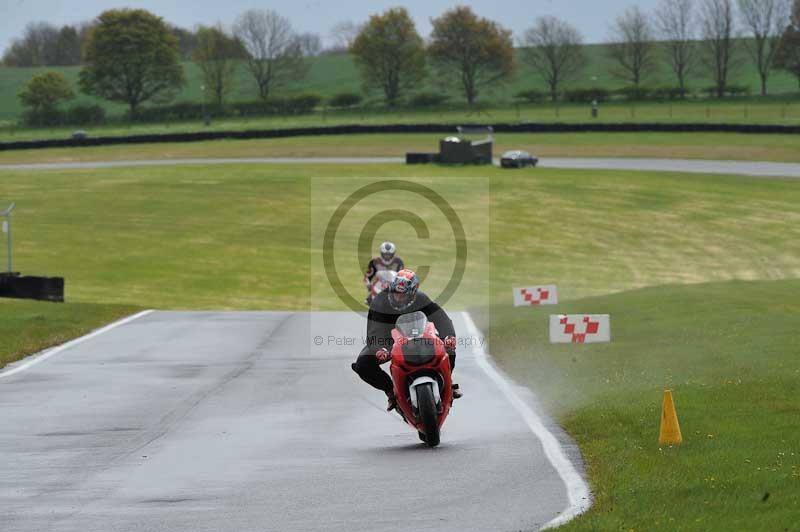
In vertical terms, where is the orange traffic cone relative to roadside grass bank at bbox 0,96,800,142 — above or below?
below

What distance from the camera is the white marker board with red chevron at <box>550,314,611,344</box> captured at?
2116 centimetres

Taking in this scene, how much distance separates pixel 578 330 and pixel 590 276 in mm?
20752

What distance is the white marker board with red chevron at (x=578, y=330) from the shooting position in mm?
21156

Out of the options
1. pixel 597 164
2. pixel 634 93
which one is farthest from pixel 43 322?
pixel 634 93

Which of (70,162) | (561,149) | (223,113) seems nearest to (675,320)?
(561,149)

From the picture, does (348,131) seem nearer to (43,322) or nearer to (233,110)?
(233,110)

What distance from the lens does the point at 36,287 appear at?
3145 centimetres

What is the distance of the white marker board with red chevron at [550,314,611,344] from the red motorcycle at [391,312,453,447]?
932 centimetres

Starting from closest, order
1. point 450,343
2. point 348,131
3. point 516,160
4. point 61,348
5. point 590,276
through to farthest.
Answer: point 450,343
point 61,348
point 590,276
point 516,160
point 348,131

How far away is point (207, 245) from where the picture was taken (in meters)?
47.8

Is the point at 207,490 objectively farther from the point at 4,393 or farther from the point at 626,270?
the point at 626,270

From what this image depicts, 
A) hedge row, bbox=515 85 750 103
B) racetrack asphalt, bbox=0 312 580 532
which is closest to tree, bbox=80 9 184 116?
hedge row, bbox=515 85 750 103

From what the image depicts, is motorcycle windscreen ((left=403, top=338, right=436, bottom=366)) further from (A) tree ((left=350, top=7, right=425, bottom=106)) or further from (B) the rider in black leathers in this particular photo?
(A) tree ((left=350, top=7, right=425, bottom=106))

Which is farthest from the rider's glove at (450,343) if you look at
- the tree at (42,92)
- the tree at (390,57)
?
the tree at (390,57)
